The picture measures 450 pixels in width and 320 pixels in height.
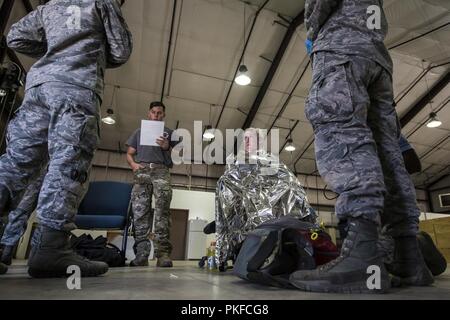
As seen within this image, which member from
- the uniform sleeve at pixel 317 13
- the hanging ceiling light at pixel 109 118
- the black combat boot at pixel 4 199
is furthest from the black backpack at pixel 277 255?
the hanging ceiling light at pixel 109 118

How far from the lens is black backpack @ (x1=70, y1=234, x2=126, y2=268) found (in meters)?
1.89

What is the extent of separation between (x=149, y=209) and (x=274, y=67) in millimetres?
4565

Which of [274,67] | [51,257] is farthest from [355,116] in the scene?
[274,67]

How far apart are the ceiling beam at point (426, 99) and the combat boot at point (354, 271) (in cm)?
774

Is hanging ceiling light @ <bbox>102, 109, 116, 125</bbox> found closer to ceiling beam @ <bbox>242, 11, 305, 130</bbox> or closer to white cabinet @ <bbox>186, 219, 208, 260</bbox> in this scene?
white cabinet @ <bbox>186, 219, 208, 260</bbox>

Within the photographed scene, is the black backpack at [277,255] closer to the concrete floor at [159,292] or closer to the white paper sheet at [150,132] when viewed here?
the concrete floor at [159,292]

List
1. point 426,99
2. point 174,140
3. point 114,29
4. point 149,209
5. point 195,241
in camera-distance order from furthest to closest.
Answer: point 426,99 → point 195,241 → point 174,140 → point 149,209 → point 114,29

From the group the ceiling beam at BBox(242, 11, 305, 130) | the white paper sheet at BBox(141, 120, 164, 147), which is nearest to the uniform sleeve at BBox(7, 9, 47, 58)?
the white paper sheet at BBox(141, 120, 164, 147)

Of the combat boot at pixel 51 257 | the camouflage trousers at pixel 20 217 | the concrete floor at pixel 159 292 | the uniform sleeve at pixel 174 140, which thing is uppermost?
the uniform sleeve at pixel 174 140

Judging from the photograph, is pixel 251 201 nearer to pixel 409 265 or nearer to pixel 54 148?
pixel 409 265

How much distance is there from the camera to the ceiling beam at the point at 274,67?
508cm

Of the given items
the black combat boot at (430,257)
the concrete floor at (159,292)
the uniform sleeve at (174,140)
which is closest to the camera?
the concrete floor at (159,292)

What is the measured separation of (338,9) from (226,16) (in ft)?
14.5

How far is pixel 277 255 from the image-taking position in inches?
37.9
